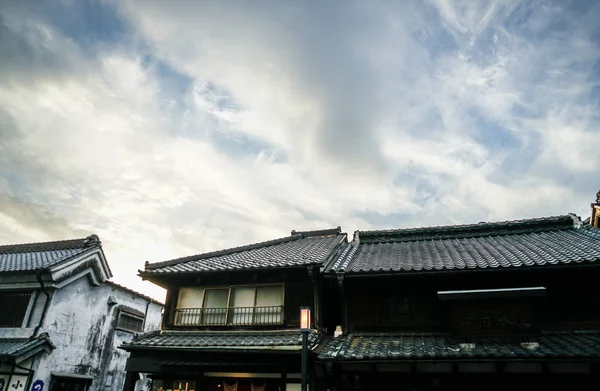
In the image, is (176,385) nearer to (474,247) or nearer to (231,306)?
(231,306)

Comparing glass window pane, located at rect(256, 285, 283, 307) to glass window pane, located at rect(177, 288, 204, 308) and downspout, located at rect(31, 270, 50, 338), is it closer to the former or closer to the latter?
glass window pane, located at rect(177, 288, 204, 308)

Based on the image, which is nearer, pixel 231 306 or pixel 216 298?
pixel 231 306

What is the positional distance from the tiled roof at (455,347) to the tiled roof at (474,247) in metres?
2.34

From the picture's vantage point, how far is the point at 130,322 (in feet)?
90.2

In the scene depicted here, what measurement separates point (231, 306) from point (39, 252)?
1955cm

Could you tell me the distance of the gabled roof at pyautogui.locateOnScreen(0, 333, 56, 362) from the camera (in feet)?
57.9

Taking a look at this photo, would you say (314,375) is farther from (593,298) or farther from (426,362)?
(593,298)

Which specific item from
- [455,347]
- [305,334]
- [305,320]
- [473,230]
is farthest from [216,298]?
[473,230]

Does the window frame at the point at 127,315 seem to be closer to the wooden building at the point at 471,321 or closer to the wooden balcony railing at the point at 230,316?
the wooden balcony railing at the point at 230,316

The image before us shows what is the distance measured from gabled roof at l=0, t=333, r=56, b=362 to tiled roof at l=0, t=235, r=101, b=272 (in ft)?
12.8

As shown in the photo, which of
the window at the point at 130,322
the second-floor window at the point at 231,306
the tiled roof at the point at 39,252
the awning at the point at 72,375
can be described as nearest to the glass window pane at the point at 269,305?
the second-floor window at the point at 231,306

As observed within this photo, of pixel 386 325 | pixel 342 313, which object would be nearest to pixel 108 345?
pixel 342 313

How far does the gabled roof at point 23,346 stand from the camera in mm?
17656

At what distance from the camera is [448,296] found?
476 inches
